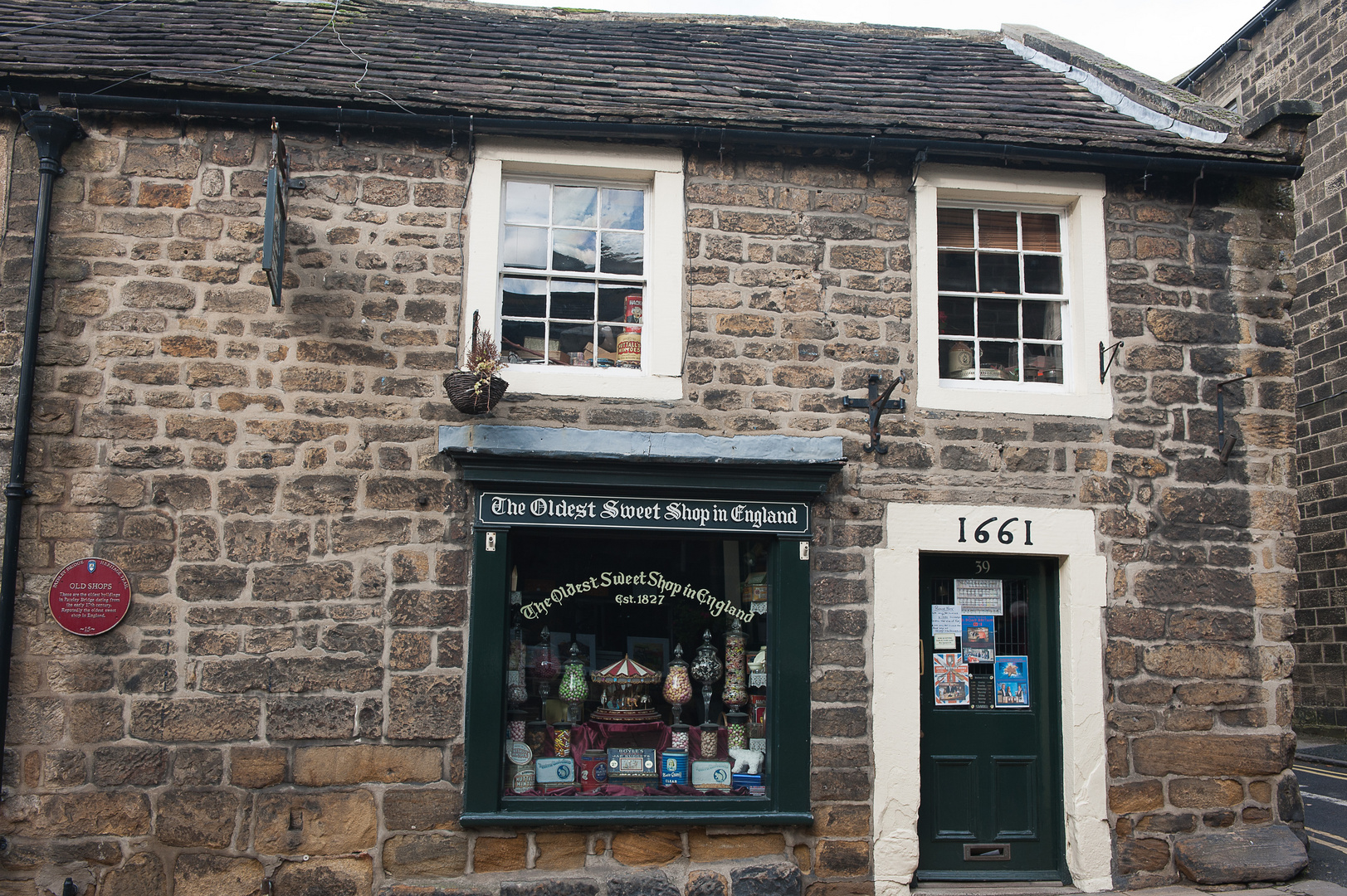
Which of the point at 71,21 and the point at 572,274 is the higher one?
the point at 71,21

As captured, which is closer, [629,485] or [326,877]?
[326,877]

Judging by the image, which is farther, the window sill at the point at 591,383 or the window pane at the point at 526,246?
the window pane at the point at 526,246

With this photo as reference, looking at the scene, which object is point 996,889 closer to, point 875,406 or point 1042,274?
point 875,406

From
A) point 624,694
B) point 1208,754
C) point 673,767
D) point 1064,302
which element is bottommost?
point 673,767

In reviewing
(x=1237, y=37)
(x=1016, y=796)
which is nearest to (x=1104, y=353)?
(x=1016, y=796)

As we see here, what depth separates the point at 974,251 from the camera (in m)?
6.58

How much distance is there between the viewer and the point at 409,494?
580cm

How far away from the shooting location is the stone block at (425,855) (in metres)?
5.49

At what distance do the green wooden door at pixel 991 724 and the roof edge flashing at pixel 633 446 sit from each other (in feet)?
3.90

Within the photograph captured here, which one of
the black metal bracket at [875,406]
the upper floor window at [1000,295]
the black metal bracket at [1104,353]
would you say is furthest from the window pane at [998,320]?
the black metal bracket at [875,406]

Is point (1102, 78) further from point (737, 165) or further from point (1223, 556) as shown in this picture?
point (1223, 556)

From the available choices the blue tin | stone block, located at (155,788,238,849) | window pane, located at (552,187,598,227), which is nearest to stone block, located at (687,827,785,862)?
the blue tin

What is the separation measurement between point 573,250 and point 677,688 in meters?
3.04

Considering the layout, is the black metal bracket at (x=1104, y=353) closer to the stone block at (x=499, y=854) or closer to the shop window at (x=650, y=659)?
the shop window at (x=650, y=659)
